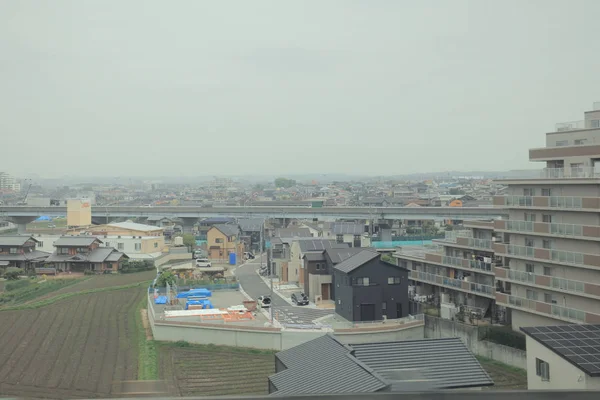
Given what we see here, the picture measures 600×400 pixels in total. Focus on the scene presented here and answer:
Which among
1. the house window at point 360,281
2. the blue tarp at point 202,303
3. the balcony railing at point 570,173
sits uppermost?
the balcony railing at point 570,173

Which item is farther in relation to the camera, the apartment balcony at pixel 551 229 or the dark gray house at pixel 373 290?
the dark gray house at pixel 373 290

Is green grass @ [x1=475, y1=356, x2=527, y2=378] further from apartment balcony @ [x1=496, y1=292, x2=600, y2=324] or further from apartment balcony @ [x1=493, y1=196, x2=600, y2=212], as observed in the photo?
apartment balcony @ [x1=493, y1=196, x2=600, y2=212]

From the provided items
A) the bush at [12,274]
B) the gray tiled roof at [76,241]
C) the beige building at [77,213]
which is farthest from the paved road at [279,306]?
the beige building at [77,213]

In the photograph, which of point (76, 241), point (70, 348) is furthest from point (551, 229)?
point (76, 241)

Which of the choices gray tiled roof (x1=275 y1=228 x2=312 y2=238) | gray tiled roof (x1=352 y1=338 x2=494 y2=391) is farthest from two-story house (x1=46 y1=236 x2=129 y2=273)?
gray tiled roof (x1=352 y1=338 x2=494 y2=391)

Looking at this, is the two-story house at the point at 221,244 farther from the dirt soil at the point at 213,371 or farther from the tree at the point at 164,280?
the dirt soil at the point at 213,371
